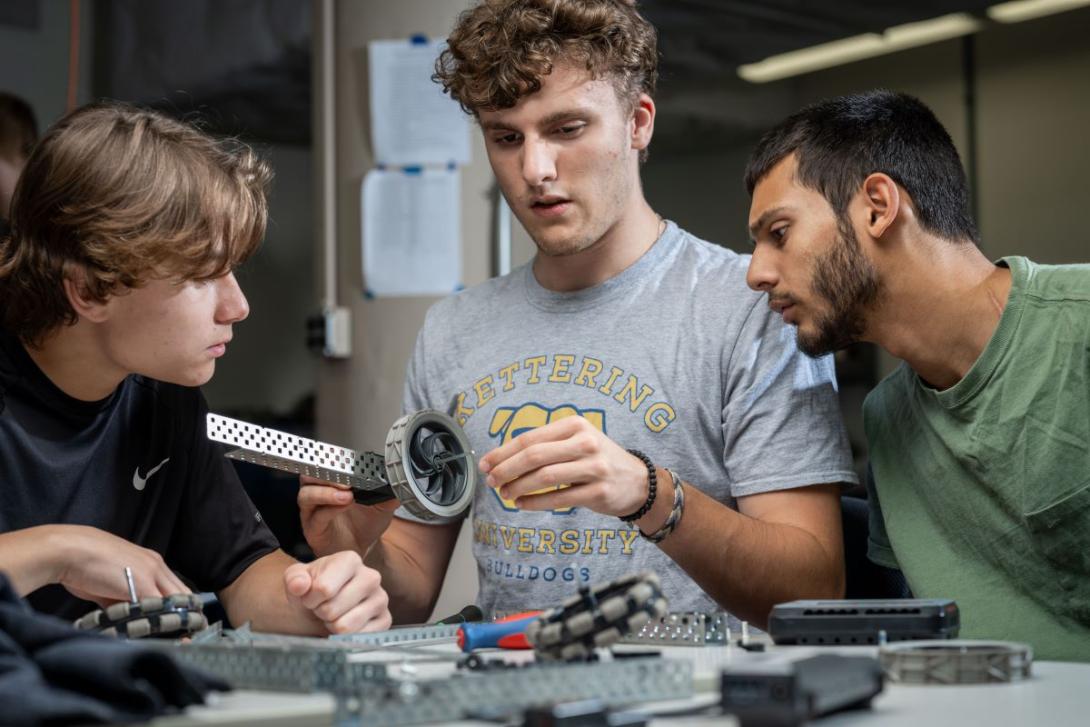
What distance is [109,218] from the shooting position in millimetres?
A: 1607

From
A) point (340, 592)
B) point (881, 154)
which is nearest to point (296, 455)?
point (340, 592)

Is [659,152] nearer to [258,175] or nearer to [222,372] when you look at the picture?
[258,175]

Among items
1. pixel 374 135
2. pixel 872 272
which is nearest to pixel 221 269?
pixel 872 272

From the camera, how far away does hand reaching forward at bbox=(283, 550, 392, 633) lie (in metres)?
1.39

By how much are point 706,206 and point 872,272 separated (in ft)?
8.65

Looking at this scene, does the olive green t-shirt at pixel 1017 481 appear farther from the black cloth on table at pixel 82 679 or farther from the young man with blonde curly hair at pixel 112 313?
the black cloth on table at pixel 82 679

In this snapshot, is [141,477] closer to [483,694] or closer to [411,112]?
[483,694]

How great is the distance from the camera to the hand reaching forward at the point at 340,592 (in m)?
1.39

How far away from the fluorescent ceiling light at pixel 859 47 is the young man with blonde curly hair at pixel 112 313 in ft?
9.62

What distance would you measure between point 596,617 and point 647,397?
920 millimetres

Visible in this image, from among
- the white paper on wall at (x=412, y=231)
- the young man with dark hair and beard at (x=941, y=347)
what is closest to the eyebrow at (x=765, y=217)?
the young man with dark hair and beard at (x=941, y=347)

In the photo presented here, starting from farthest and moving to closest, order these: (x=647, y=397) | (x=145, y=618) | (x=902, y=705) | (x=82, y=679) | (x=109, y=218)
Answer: (x=647, y=397) < (x=109, y=218) < (x=145, y=618) < (x=902, y=705) < (x=82, y=679)

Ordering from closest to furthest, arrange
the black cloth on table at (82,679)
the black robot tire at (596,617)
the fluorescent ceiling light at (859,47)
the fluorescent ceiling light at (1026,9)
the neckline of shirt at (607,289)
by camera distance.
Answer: the black cloth on table at (82,679), the black robot tire at (596,617), the neckline of shirt at (607,289), the fluorescent ceiling light at (1026,9), the fluorescent ceiling light at (859,47)

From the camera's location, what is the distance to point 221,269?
5.40ft
